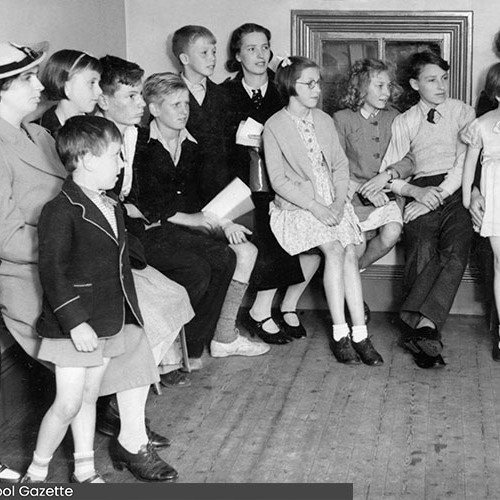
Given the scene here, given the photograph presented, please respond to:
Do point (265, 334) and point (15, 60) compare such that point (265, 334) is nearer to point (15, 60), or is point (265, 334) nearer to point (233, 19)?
point (233, 19)

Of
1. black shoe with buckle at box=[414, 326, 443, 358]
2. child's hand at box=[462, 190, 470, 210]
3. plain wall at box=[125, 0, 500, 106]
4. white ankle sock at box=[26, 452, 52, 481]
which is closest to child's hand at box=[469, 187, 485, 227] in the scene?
child's hand at box=[462, 190, 470, 210]

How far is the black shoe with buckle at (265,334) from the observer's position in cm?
559

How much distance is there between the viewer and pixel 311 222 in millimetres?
5344

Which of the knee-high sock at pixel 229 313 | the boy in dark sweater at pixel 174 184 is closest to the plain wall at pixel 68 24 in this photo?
the boy in dark sweater at pixel 174 184

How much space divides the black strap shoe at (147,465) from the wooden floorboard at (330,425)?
6 cm

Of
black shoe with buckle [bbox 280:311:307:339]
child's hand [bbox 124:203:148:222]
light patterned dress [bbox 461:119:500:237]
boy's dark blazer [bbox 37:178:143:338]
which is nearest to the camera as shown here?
boy's dark blazer [bbox 37:178:143:338]

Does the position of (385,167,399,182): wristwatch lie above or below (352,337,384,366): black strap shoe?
above

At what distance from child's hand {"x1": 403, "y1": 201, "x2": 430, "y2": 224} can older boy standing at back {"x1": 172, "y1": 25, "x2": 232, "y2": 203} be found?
1027mm

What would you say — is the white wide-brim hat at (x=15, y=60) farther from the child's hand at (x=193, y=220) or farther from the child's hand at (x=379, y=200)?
the child's hand at (x=379, y=200)

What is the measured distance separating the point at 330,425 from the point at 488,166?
6.13 ft

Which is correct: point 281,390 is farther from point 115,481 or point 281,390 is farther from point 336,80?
point 336,80

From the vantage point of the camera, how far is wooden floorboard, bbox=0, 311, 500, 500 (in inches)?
150

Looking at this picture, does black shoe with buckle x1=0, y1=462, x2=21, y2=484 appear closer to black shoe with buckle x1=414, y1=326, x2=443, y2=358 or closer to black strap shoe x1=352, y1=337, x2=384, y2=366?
black strap shoe x1=352, y1=337, x2=384, y2=366

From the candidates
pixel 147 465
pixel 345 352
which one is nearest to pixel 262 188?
pixel 345 352
